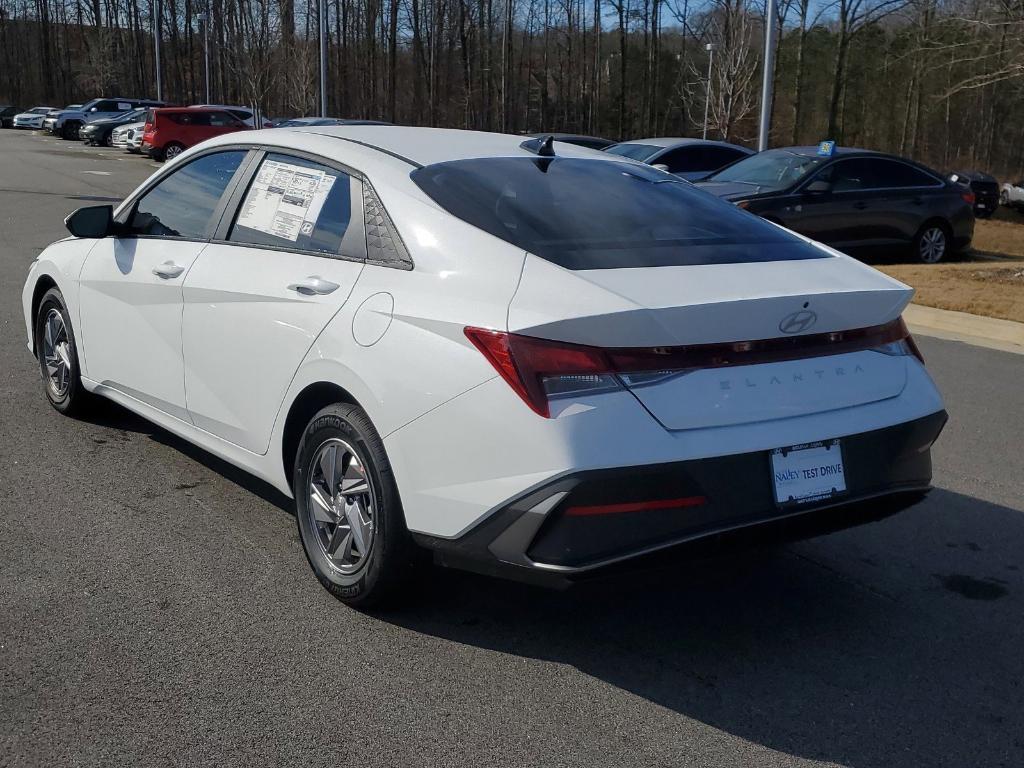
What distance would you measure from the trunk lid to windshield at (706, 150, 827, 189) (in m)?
10.7

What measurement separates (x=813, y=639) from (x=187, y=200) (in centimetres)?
328

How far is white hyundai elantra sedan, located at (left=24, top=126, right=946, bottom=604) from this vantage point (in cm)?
316

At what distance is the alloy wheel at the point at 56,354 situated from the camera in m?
5.97

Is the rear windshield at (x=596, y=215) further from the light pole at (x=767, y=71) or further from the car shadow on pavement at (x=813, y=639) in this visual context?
the light pole at (x=767, y=71)

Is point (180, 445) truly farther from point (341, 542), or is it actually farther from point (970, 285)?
point (970, 285)

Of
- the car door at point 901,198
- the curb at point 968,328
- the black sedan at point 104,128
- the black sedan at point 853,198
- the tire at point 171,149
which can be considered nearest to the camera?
the curb at point 968,328

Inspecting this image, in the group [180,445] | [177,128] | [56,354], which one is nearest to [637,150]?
[56,354]

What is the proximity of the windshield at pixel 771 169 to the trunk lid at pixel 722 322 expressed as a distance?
10.7 meters

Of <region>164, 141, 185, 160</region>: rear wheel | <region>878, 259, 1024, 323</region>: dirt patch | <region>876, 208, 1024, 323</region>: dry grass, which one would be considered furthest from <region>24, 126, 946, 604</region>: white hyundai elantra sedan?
<region>164, 141, 185, 160</region>: rear wheel

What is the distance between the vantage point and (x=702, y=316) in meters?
3.25

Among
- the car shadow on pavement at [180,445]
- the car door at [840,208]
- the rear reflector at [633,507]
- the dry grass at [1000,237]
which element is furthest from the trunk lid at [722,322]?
the dry grass at [1000,237]

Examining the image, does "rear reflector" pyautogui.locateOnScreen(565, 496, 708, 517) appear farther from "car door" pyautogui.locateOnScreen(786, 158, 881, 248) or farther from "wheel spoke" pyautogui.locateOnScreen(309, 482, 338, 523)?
"car door" pyautogui.locateOnScreen(786, 158, 881, 248)

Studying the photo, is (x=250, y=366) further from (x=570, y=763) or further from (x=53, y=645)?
(x=570, y=763)

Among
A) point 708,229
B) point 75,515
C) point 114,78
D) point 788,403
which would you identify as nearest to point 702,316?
point 788,403
